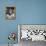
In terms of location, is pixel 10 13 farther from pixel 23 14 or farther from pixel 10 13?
pixel 23 14

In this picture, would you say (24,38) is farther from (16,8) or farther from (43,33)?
(16,8)

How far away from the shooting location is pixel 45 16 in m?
3.07

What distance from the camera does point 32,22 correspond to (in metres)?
3.06

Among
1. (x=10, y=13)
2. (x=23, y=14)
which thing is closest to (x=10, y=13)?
(x=10, y=13)

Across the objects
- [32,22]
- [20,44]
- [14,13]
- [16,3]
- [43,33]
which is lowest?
[20,44]

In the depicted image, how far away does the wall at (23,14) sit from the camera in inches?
120

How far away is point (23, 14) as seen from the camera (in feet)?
10.1

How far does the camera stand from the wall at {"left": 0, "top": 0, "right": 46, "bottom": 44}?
10.0 feet

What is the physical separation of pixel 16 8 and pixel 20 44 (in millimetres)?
817

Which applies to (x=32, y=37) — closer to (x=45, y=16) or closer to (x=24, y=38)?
(x=24, y=38)

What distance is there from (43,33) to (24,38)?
43cm

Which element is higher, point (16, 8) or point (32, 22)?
point (16, 8)

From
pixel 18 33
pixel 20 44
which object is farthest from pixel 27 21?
pixel 20 44

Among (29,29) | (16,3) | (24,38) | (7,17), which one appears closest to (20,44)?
(24,38)
